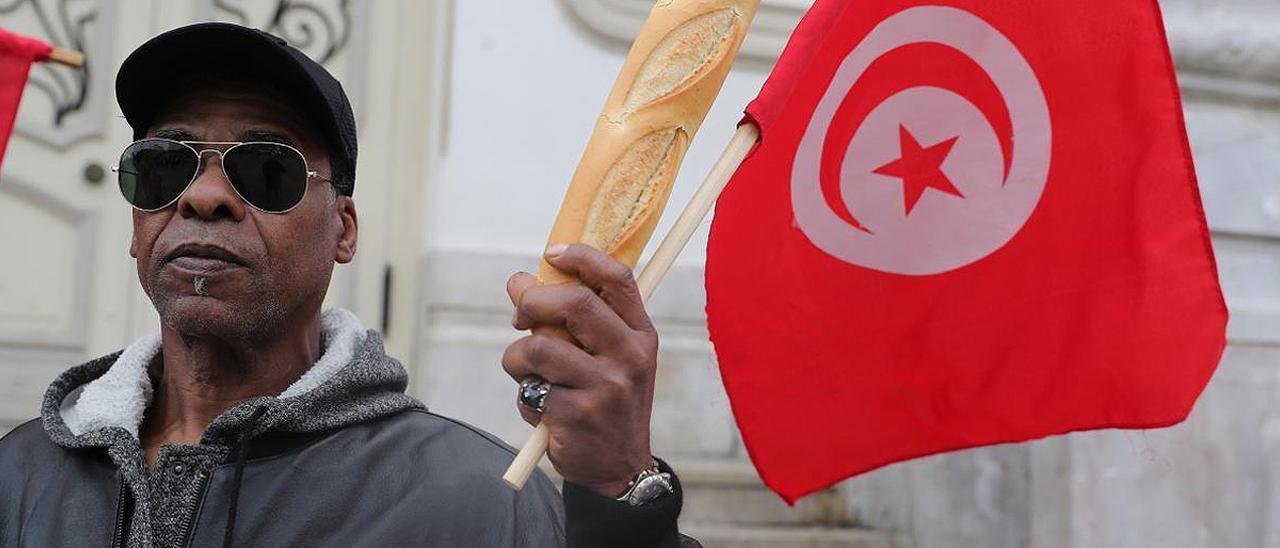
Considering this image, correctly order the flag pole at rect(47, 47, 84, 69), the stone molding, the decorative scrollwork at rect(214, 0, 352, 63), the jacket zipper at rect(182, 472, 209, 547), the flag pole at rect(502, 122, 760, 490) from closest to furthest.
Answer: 1. the flag pole at rect(502, 122, 760, 490)
2. the jacket zipper at rect(182, 472, 209, 547)
3. the flag pole at rect(47, 47, 84, 69)
4. the stone molding
5. the decorative scrollwork at rect(214, 0, 352, 63)

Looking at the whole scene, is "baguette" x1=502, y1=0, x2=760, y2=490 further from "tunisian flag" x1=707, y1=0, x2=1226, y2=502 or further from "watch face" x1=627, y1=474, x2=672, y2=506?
"tunisian flag" x1=707, y1=0, x2=1226, y2=502

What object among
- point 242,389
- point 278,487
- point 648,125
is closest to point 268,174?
point 242,389

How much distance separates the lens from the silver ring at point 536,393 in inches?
54.1

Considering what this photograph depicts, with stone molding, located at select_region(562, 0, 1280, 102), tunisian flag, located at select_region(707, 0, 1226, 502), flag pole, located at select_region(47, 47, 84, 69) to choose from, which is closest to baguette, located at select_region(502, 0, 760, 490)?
tunisian flag, located at select_region(707, 0, 1226, 502)

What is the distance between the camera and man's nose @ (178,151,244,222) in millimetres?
1959

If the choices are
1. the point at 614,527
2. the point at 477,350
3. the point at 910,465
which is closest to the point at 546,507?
the point at 614,527

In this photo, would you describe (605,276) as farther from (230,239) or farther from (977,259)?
(977,259)

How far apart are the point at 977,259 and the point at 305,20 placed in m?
2.83

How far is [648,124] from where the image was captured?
1507mm

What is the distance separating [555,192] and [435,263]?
1.53ft

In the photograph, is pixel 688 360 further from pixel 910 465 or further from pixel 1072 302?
pixel 1072 302

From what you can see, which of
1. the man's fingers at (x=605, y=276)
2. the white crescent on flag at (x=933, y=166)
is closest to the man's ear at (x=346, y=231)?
the white crescent on flag at (x=933, y=166)

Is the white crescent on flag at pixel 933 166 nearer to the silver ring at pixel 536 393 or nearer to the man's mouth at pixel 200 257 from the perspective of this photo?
the man's mouth at pixel 200 257

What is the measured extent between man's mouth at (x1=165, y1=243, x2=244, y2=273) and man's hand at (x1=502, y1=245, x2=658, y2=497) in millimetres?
698
